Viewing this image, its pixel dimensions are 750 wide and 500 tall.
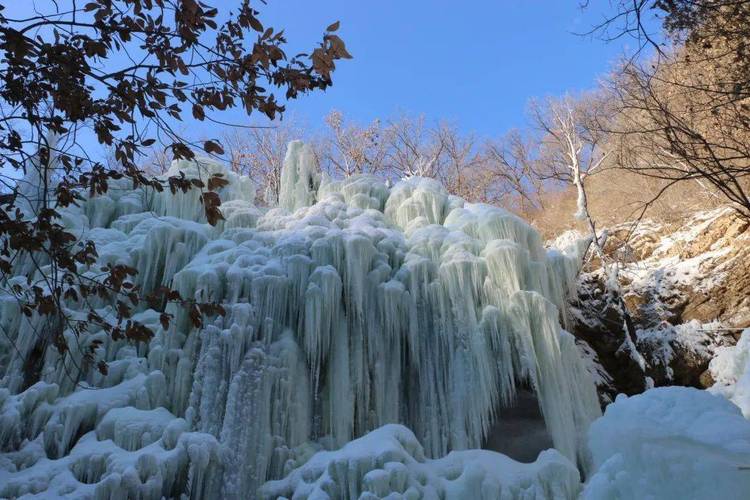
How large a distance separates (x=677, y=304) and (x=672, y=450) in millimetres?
7224

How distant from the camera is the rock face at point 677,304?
911cm

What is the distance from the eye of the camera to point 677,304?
32.6 feet

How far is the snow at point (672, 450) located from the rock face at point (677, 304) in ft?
15.4

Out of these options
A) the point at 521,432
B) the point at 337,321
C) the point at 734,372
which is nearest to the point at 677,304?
the point at 734,372

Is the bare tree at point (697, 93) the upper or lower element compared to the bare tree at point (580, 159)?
lower

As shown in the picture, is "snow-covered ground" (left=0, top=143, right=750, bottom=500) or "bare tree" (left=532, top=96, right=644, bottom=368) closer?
"snow-covered ground" (left=0, top=143, right=750, bottom=500)

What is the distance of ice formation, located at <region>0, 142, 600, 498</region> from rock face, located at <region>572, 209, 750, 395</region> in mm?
2874

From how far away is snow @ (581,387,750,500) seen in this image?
11.0ft

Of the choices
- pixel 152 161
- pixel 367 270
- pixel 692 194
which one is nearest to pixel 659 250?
pixel 692 194

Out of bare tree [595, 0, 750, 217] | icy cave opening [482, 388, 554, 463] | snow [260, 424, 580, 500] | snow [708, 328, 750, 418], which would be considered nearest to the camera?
bare tree [595, 0, 750, 217]

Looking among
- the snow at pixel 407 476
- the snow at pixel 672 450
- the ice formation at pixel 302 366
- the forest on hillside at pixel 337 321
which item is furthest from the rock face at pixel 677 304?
the snow at pixel 672 450

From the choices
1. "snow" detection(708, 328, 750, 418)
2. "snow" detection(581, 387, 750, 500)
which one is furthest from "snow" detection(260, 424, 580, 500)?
"snow" detection(708, 328, 750, 418)

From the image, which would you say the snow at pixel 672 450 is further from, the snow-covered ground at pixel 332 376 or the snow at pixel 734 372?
the snow at pixel 734 372

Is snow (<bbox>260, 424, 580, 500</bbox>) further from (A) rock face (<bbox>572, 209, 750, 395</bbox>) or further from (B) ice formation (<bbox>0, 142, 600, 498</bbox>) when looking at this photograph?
(A) rock face (<bbox>572, 209, 750, 395</bbox>)
